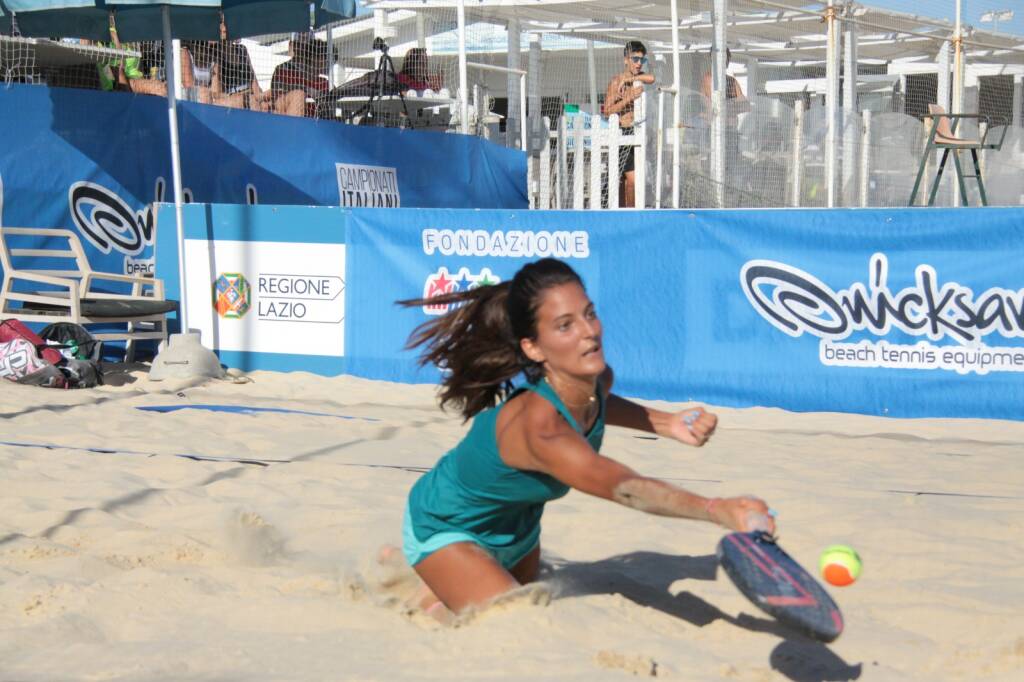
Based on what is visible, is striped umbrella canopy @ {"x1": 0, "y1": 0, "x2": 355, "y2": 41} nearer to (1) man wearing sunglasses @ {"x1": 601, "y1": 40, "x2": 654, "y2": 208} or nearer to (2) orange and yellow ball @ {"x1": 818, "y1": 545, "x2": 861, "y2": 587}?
(1) man wearing sunglasses @ {"x1": 601, "y1": 40, "x2": 654, "y2": 208}

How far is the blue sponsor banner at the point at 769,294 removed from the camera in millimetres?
7699

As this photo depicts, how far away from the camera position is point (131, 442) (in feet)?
20.9

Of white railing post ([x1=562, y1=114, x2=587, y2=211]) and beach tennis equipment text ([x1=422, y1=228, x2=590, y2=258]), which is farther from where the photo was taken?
white railing post ([x1=562, y1=114, x2=587, y2=211])

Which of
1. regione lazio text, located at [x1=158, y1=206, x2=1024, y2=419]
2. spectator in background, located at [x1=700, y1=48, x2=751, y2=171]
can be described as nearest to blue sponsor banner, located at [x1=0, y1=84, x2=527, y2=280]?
regione lazio text, located at [x1=158, y1=206, x2=1024, y2=419]

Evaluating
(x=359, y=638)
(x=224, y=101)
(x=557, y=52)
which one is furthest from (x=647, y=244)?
(x=557, y=52)

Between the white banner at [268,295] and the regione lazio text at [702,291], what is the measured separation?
0.05 feet

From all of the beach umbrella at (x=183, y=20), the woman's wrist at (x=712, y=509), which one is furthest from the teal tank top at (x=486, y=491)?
the beach umbrella at (x=183, y=20)

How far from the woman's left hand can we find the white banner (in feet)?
20.4

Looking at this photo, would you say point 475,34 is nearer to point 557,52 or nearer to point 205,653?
point 557,52

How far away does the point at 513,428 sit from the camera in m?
3.21

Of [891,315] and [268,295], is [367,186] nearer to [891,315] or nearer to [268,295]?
[268,295]

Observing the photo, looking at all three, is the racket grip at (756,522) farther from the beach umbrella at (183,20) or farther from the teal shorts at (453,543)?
the beach umbrella at (183,20)

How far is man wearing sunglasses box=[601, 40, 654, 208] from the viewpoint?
1406 centimetres

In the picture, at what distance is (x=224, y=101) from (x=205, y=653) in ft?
36.4
